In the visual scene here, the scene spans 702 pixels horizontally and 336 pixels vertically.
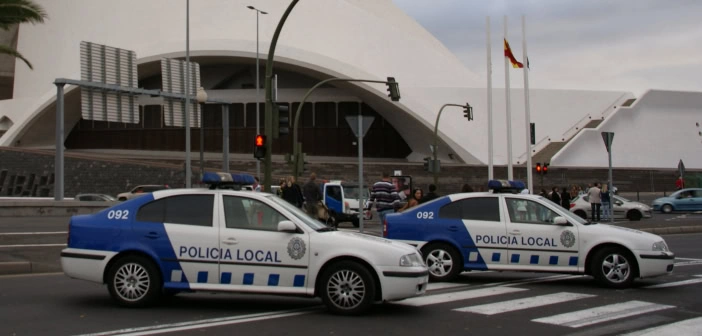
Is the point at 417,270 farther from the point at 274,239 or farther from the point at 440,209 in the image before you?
the point at 440,209

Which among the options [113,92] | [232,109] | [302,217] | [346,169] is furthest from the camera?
[232,109]

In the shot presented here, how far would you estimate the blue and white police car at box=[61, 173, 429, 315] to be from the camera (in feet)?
23.9

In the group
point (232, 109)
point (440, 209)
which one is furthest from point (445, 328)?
point (232, 109)

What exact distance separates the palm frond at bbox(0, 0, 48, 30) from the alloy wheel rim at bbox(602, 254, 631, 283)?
1171 centimetres

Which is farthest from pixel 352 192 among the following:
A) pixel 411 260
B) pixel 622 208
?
pixel 411 260

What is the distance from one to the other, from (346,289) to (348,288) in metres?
0.02

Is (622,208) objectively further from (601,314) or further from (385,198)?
(601,314)

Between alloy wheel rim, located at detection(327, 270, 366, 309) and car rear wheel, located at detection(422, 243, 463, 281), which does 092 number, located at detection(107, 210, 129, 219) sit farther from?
car rear wheel, located at detection(422, 243, 463, 281)

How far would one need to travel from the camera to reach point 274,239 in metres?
7.44

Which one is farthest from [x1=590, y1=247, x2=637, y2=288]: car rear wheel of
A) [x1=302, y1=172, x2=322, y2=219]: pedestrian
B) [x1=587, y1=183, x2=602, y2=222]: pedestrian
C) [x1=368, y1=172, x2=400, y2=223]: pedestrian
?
[x1=587, y1=183, x2=602, y2=222]: pedestrian

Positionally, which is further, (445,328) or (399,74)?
(399,74)

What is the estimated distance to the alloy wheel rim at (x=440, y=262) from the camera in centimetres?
987

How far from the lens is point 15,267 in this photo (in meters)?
10.5

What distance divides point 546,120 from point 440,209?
3487cm
